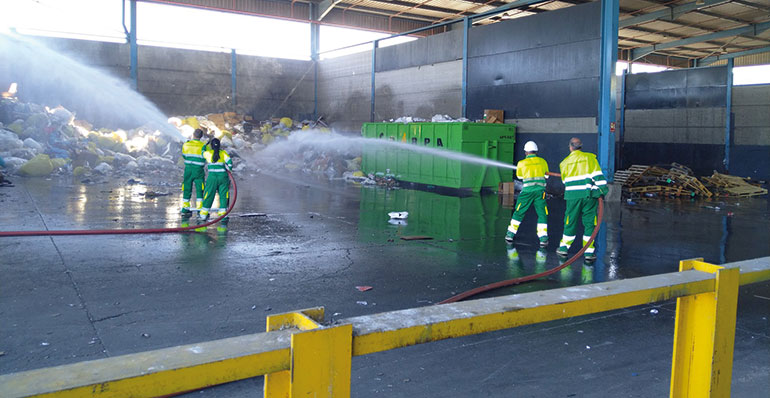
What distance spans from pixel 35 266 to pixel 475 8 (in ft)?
69.3

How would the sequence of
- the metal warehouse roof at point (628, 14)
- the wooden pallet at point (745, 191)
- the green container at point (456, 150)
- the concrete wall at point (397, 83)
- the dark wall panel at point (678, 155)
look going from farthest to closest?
the metal warehouse roof at point (628, 14)
the dark wall panel at point (678, 155)
the concrete wall at point (397, 83)
the wooden pallet at point (745, 191)
the green container at point (456, 150)

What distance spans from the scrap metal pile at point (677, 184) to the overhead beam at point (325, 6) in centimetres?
1343

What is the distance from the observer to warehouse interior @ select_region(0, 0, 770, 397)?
4.21 meters

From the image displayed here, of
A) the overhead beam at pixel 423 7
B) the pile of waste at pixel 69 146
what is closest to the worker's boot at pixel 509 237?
the pile of waste at pixel 69 146

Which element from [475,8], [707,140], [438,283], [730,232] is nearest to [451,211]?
[730,232]

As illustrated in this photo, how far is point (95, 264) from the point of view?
632cm

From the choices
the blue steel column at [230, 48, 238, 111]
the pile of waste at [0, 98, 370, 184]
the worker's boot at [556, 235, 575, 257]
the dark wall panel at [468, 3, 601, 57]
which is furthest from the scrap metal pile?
the blue steel column at [230, 48, 238, 111]

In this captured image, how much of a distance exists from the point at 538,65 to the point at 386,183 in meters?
5.46

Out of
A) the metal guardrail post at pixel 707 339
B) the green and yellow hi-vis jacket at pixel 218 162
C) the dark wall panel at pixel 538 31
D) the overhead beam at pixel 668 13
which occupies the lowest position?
the metal guardrail post at pixel 707 339

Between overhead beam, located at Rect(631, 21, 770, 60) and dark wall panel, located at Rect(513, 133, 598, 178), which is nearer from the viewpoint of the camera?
dark wall panel, located at Rect(513, 133, 598, 178)

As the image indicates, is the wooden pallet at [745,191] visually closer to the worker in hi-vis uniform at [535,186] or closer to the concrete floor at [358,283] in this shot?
the concrete floor at [358,283]

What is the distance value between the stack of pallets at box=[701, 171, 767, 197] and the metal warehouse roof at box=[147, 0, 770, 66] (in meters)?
6.99

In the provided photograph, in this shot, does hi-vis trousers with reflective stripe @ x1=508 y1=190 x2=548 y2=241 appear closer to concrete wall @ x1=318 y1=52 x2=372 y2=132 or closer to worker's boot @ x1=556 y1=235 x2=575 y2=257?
worker's boot @ x1=556 y1=235 x2=575 y2=257

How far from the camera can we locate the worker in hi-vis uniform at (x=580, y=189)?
720 centimetres
